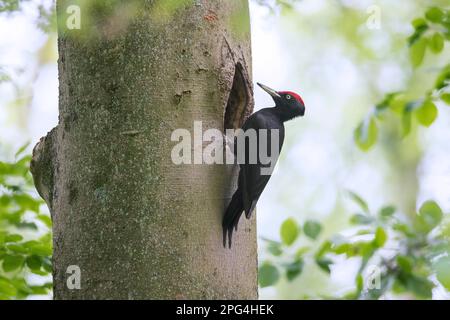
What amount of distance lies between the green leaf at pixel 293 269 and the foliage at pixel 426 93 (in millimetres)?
761

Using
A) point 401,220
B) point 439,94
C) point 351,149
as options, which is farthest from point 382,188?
point 439,94

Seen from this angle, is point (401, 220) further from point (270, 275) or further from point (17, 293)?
point (17, 293)

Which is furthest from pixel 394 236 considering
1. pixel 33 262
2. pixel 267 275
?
pixel 33 262

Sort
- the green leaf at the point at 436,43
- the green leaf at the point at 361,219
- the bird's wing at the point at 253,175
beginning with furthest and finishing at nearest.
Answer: the green leaf at the point at 361,219
the green leaf at the point at 436,43
the bird's wing at the point at 253,175

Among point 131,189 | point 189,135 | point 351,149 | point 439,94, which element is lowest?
point 131,189

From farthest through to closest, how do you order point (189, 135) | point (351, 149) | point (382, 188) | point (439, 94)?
point (382, 188) < point (351, 149) < point (439, 94) < point (189, 135)

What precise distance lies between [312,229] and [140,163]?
1328mm

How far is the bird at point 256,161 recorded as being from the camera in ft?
8.86

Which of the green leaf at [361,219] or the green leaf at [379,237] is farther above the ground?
the green leaf at [361,219]

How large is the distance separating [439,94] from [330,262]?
111 centimetres

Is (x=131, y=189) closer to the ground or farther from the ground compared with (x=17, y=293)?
farther from the ground

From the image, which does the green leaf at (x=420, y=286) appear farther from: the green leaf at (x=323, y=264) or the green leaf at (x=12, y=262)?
the green leaf at (x=12, y=262)

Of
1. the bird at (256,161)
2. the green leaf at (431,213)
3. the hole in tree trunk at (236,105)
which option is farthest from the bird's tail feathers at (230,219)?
the green leaf at (431,213)
